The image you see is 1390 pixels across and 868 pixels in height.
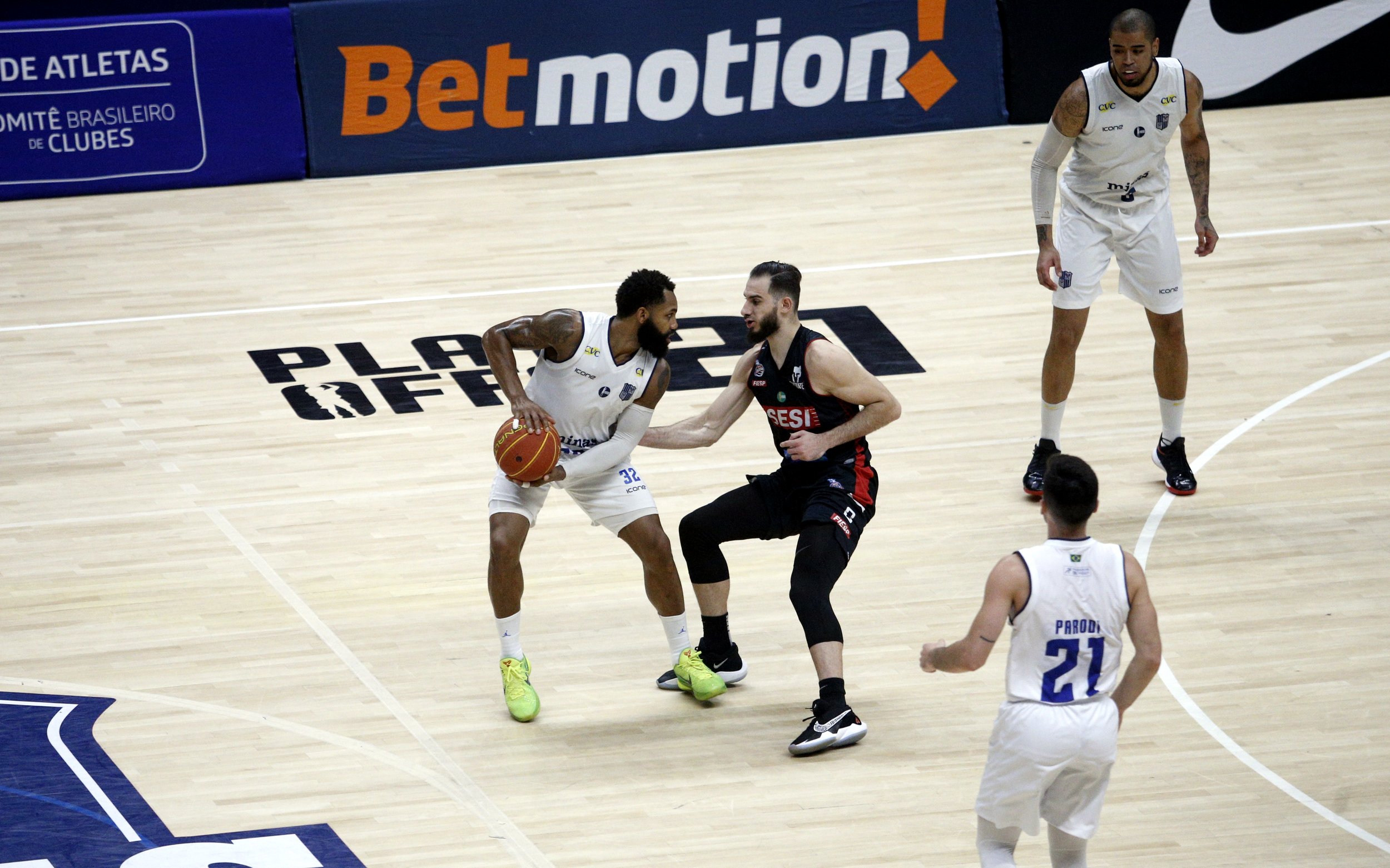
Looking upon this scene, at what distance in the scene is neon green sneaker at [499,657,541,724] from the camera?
7250 mm

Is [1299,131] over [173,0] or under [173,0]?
under

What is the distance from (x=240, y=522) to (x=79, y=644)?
1513 mm

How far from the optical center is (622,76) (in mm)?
15711

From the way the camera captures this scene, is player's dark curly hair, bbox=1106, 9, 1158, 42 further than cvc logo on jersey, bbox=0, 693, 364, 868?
Yes

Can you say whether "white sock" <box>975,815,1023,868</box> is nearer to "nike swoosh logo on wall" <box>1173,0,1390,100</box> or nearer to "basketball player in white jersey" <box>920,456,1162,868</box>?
"basketball player in white jersey" <box>920,456,1162,868</box>

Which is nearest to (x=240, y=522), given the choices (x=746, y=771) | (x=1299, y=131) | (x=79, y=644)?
(x=79, y=644)

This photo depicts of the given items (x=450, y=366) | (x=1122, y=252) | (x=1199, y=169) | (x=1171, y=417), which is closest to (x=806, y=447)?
(x=1122, y=252)

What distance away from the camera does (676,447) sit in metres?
7.47

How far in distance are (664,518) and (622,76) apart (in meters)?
7.42

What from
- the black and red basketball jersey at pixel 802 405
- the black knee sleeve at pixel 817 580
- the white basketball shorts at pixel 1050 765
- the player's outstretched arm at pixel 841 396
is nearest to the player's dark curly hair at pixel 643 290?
the black and red basketball jersey at pixel 802 405

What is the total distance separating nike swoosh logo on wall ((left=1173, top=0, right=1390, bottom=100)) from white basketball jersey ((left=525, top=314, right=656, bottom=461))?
35.1 ft

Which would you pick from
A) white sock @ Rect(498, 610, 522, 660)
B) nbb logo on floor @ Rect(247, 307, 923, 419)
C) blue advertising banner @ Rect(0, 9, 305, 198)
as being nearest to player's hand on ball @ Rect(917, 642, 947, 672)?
white sock @ Rect(498, 610, 522, 660)

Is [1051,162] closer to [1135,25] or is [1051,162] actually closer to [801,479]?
[1135,25]

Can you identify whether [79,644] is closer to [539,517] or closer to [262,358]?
[539,517]
